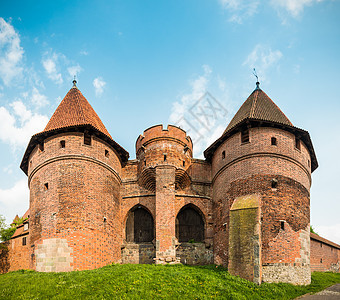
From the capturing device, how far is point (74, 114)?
23188 millimetres

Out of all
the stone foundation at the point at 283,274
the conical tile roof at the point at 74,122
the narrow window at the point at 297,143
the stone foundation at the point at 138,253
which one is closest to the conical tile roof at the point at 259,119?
the narrow window at the point at 297,143

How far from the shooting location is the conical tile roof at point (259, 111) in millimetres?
21484

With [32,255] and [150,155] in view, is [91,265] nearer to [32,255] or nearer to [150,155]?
[32,255]

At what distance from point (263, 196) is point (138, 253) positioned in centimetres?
844

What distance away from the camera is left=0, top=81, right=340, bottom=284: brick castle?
739 inches

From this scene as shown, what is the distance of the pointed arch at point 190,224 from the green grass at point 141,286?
451 cm

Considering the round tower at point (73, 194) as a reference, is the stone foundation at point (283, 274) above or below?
below

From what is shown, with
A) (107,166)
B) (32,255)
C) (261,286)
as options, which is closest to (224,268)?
(261,286)

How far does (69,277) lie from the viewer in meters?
17.0

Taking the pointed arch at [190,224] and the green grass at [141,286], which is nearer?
the green grass at [141,286]

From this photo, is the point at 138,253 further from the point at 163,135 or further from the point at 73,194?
the point at 163,135

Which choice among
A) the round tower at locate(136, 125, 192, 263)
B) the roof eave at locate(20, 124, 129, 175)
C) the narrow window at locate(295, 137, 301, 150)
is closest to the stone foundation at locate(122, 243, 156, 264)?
the round tower at locate(136, 125, 192, 263)

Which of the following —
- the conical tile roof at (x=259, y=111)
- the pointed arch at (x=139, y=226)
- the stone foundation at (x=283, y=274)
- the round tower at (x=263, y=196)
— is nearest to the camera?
the stone foundation at (x=283, y=274)

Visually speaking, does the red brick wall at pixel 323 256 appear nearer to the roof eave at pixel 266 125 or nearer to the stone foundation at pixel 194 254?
the roof eave at pixel 266 125
